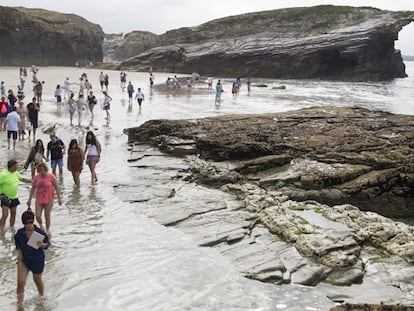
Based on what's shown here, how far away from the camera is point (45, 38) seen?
71375mm

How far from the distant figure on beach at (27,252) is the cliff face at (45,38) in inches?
2552

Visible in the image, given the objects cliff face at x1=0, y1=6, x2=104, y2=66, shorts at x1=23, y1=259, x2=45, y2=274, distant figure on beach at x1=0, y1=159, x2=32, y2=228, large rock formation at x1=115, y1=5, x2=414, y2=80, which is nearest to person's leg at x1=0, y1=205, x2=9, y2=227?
distant figure on beach at x1=0, y1=159, x2=32, y2=228

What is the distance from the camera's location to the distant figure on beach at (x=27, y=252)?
285 inches

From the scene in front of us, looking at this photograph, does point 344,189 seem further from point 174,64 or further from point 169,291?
point 174,64

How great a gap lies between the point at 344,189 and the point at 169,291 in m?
8.17

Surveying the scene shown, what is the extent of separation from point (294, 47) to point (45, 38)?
1475 inches

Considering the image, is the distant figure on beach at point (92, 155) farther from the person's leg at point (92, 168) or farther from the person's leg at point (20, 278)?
the person's leg at point (20, 278)

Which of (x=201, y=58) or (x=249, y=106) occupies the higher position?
(x=201, y=58)

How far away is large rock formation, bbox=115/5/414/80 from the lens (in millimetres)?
65062

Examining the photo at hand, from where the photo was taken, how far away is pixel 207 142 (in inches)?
683

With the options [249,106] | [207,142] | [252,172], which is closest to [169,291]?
[252,172]

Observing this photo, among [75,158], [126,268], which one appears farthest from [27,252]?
[75,158]

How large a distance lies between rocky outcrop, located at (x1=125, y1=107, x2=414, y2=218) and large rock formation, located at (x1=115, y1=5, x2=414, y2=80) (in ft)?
157

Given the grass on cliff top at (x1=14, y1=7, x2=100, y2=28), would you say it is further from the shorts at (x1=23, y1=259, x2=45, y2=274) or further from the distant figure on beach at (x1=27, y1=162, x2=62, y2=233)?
the shorts at (x1=23, y1=259, x2=45, y2=274)
